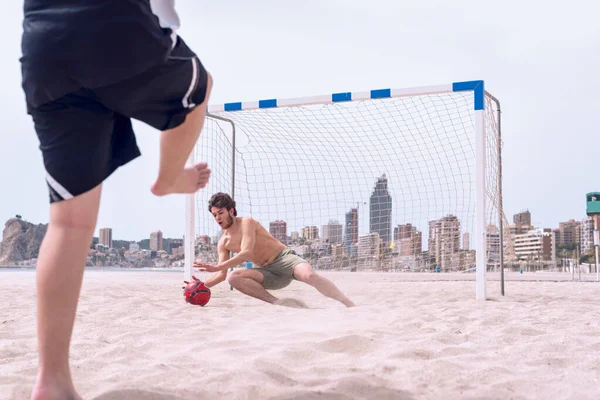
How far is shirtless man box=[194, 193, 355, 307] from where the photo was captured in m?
4.73

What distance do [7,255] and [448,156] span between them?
96.4m

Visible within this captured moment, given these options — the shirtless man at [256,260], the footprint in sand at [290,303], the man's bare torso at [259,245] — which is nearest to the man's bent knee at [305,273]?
the shirtless man at [256,260]

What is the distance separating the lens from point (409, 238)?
10609mm

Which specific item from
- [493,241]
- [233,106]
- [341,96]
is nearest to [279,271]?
[341,96]

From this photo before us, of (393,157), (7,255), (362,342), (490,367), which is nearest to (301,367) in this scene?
(362,342)

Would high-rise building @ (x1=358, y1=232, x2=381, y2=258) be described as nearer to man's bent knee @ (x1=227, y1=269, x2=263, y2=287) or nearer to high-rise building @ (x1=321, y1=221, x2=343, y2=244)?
high-rise building @ (x1=321, y1=221, x2=343, y2=244)

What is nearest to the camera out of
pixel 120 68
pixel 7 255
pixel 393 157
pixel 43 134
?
pixel 120 68

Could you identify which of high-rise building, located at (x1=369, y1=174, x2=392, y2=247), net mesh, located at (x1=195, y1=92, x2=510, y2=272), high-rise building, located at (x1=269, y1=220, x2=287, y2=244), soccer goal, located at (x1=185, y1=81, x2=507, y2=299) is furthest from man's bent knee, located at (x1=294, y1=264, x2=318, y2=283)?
high-rise building, located at (x1=369, y1=174, x2=392, y2=247)

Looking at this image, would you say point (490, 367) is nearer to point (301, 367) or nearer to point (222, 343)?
point (301, 367)

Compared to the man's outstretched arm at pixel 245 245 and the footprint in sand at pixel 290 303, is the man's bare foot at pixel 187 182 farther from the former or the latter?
the footprint in sand at pixel 290 303

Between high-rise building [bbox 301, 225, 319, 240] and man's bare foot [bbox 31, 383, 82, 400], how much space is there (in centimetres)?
819

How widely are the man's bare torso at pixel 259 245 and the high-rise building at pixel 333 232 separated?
4962 millimetres

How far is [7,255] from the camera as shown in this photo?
89250mm

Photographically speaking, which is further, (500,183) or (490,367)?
(500,183)
